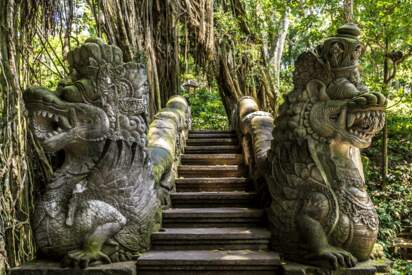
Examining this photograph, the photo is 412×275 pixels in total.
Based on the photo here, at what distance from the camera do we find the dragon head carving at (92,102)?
10.4ft

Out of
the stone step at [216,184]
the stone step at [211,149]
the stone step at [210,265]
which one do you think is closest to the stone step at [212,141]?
the stone step at [211,149]

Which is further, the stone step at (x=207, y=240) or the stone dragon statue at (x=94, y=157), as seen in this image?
the stone step at (x=207, y=240)

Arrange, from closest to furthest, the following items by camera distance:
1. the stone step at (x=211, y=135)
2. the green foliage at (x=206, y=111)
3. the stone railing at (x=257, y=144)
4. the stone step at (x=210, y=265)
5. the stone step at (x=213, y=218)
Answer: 1. the stone step at (x=210, y=265)
2. the stone step at (x=213, y=218)
3. the stone railing at (x=257, y=144)
4. the stone step at (x=211, y=135)
5. the green foliage at (x=206, y=111)

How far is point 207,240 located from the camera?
371cm

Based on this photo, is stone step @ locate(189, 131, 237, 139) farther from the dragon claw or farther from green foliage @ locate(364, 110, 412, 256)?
the dragon claw

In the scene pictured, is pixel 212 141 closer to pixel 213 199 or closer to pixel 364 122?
pixel 213 199

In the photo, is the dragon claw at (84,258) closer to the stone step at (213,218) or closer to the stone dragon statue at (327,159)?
the stone step at (213,218)

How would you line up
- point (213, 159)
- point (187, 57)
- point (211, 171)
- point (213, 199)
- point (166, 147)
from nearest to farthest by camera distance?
point (213, 199)
point (166, 147)
point (211, 171)
point (213, 159)
point (187, 57)

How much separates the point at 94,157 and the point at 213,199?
1.56 metres

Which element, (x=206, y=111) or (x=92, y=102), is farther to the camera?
(x=206, y=111)

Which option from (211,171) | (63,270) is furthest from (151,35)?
(63,270)

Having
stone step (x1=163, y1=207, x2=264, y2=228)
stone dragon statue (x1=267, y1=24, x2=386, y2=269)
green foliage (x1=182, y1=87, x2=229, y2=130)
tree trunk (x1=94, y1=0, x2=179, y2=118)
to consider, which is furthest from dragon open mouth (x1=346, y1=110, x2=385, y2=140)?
green foliage (x1=182, y1=87, x2=229, y2=130)

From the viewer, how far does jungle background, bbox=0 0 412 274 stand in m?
4.16

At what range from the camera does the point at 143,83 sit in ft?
11.6
